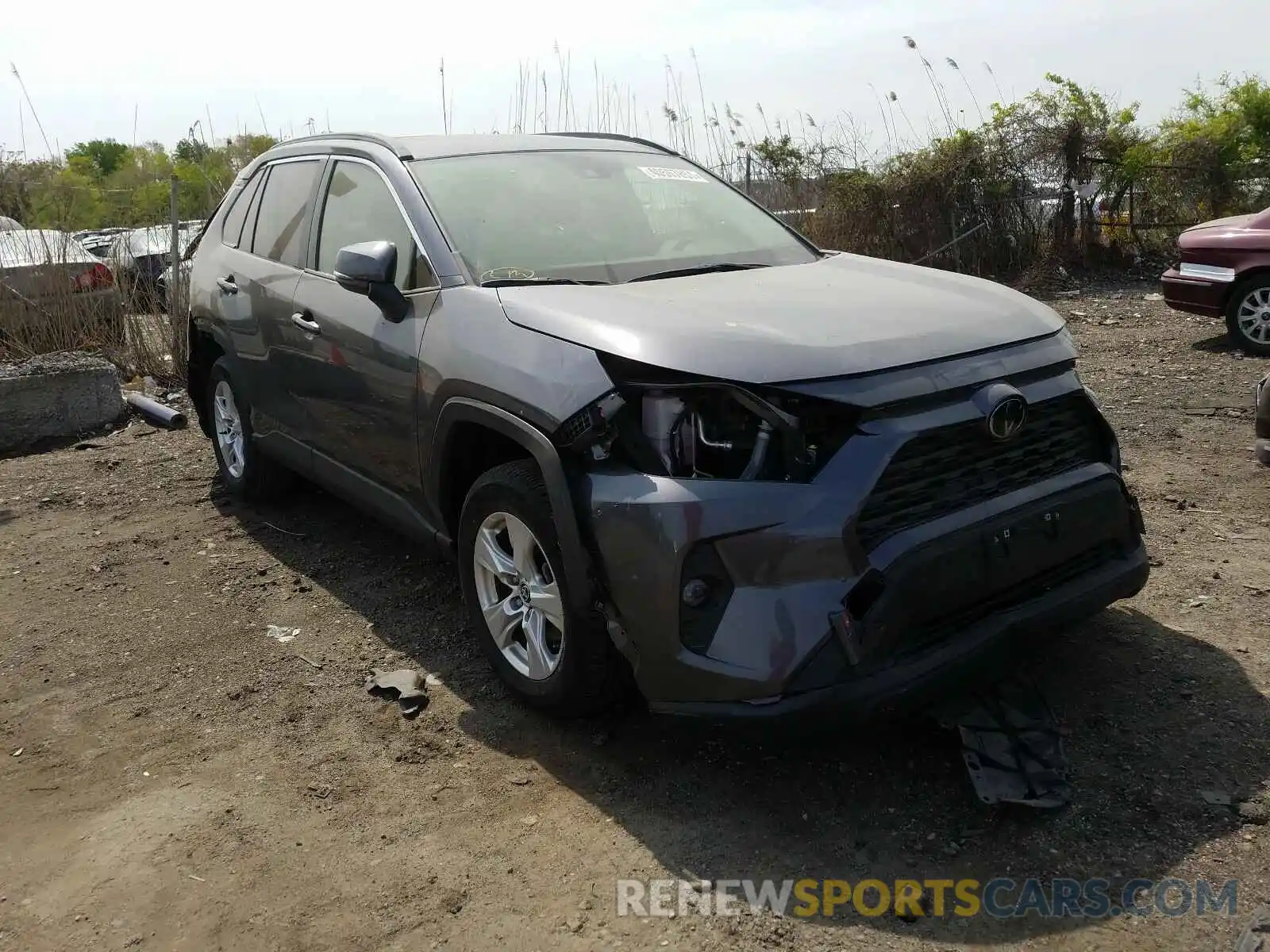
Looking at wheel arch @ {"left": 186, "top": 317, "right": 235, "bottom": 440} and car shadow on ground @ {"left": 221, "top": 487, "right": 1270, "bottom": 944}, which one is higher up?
wheel arch @ {"left": 186, "top": 317, "right": 235, "bottom": 440}

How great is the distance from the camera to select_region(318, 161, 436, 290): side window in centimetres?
392

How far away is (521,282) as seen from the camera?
362cm

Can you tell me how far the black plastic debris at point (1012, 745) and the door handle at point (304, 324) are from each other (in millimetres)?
2851

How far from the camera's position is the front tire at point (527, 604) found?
320 centimetres

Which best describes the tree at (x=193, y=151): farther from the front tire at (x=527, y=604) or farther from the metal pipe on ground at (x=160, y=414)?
the front tire at (x=527, y=604)

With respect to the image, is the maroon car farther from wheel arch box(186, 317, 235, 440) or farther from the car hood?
wheel arch box(186, 317, 235, 440)

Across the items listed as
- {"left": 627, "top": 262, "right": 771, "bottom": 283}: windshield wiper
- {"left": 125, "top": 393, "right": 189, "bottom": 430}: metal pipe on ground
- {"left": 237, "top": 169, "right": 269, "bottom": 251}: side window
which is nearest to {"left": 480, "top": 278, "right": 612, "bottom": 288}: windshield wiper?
{"left": 627, "top": 262, "right": 771, "bottom": 283}: windshield wiper

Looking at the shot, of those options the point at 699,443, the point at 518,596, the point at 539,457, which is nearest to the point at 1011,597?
the point at 699,443

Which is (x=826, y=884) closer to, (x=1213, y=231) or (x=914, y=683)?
(x=914, y=683)

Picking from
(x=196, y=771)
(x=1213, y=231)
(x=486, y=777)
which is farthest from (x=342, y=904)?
(x=1213, y=231)

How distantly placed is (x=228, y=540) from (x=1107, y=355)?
6798 mm

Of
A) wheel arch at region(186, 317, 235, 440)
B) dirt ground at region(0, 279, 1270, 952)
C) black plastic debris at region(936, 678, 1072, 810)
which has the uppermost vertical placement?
wheel arch at region(186, 317, 235, 440)

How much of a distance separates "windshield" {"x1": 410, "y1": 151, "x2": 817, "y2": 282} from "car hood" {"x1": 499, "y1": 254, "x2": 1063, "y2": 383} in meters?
0.25

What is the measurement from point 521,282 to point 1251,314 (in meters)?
7.39
